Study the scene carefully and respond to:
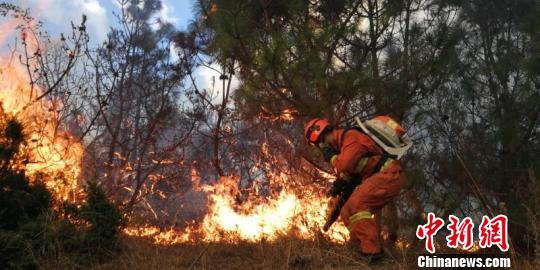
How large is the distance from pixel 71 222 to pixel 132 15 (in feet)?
29.4

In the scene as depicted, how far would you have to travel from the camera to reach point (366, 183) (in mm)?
4777

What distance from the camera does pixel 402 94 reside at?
6133 mm

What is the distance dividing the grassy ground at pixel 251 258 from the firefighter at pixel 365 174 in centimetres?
28

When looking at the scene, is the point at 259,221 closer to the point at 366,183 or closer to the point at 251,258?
the point at 251,258

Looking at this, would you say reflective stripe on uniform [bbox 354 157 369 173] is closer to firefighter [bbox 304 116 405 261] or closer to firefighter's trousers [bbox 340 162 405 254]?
firefighter [bbox 304 116 405 261]

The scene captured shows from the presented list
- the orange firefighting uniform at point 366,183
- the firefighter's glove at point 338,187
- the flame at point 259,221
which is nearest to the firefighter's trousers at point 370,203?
the orange firefighting uniform at point 366,183

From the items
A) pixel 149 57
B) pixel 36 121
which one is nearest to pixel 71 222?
pixel 36 121

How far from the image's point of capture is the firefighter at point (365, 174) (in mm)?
4645

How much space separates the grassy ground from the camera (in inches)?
182

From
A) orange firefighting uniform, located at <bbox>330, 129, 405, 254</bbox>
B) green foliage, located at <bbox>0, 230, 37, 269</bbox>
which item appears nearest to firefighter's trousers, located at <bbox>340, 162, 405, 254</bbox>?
orange firefighting uniform, located at <bbox>330, 129, 405, 254</bbox>

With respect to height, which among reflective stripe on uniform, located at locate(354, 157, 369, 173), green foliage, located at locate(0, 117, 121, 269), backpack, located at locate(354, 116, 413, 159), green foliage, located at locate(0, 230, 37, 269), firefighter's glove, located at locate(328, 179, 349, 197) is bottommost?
green foliage, located at locate(0, 230, 37, 269)

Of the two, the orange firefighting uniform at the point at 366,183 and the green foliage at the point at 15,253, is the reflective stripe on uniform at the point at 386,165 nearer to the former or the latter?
the orange firefighting uniform at the point at 366,183

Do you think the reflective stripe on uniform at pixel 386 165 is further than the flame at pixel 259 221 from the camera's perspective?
No

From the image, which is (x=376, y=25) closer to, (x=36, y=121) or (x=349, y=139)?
(x=349, y=139)
